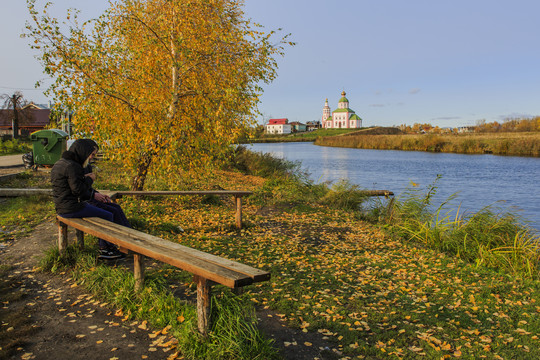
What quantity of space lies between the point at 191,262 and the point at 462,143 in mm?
42042

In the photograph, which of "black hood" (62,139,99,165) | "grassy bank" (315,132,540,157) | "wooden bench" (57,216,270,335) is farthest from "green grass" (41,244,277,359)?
"grassy bank" (315,132,540,157)

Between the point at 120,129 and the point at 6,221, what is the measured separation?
2751mm

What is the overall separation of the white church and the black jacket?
143m

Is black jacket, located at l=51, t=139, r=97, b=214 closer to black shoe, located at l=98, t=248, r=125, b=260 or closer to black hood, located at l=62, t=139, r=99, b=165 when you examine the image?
black hood, located at l=62, t=139, r=99, b=165

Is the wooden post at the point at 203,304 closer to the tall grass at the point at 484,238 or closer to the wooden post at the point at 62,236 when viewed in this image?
the wooden post at the point at 62,236

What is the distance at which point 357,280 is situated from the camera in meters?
5.53

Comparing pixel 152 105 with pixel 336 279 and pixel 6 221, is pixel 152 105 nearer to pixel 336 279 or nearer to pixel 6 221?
pixel 6 221

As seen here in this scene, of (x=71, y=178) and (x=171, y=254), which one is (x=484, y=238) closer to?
(x=171, y=254)

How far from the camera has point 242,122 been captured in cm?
938

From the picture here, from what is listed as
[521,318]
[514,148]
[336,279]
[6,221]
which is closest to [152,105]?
[6,221]

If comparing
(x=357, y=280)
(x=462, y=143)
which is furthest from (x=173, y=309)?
(x=462, y=143)

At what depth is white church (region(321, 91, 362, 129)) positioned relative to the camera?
148 meters

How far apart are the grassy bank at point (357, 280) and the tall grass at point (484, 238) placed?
0.03 metres

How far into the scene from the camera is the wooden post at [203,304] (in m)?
3.27
